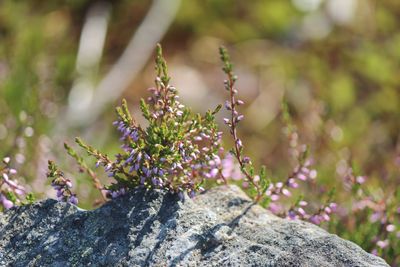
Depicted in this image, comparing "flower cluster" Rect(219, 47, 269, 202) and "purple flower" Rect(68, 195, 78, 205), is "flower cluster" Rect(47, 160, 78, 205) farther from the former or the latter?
"flower cluster" Rect(219, 47, 269, 202)

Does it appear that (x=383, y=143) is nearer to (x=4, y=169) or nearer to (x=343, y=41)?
(x=343, y=41)

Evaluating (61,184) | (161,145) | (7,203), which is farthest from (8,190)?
(161,145)

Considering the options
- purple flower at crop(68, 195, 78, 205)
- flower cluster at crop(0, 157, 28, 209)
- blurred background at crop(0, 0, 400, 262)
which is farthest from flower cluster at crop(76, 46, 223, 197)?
blurred background at crop(0, 0, 400, 262)

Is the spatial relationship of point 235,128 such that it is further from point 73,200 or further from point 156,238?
point 73,200

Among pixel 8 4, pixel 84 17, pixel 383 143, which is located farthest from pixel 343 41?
pixel 8 4

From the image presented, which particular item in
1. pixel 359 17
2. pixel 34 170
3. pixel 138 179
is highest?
pixel 359 17

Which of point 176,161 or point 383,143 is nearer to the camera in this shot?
point 176,161
